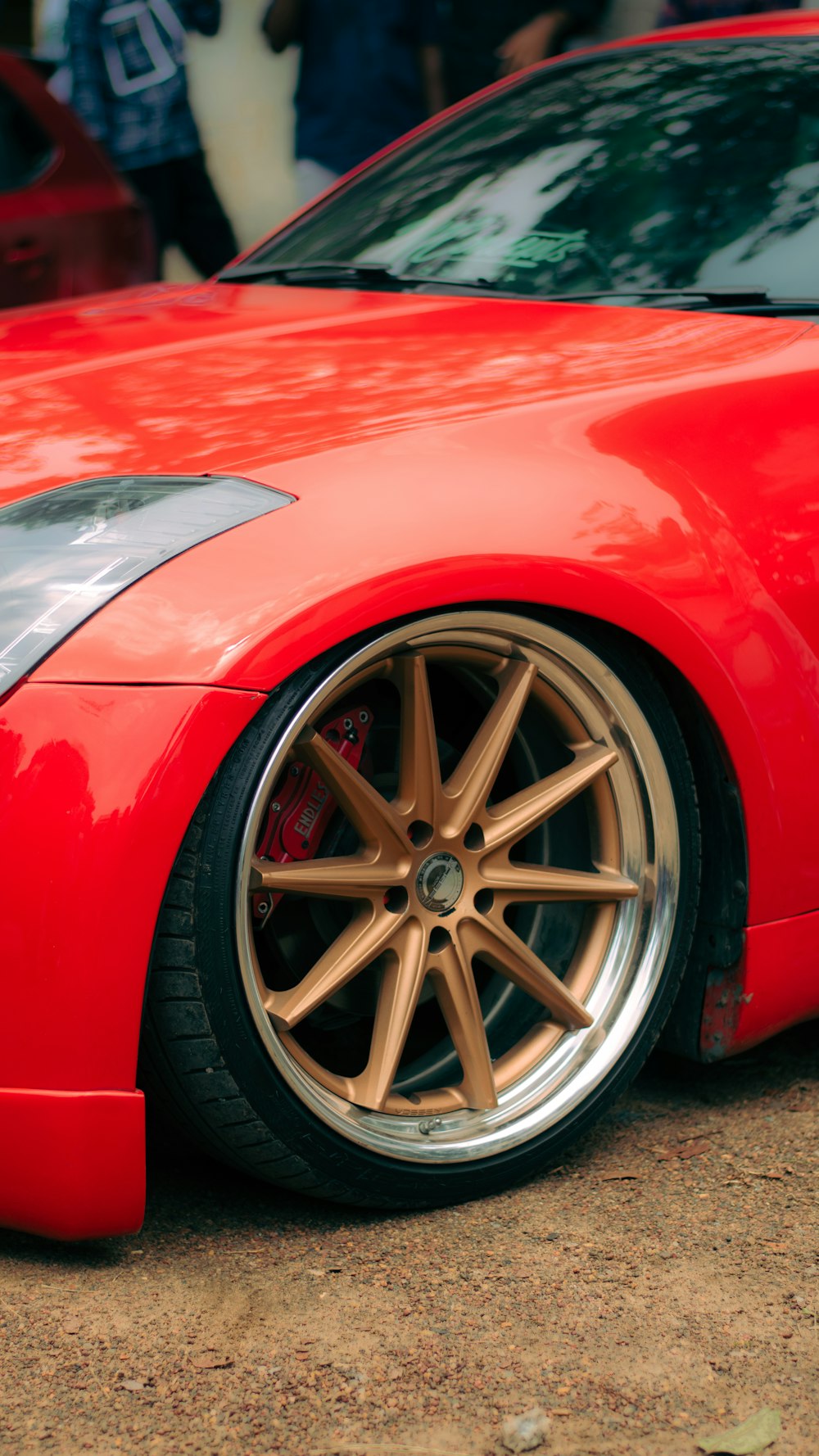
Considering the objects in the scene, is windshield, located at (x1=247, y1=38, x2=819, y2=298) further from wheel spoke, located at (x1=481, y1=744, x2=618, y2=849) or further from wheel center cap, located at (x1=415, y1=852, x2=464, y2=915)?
wheel center cap, located at (x1=415, y1=852, x2=464, y2=915)

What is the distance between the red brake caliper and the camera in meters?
2.05

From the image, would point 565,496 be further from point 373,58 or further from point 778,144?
point 373,58

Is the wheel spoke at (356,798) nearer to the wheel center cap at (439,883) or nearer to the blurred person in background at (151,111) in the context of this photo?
the wheel center cap at (439,883)

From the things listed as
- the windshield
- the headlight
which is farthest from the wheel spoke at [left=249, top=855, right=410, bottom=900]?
the windshield

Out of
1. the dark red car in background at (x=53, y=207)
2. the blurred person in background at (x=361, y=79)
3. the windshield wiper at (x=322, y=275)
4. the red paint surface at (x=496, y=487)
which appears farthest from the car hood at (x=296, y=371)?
the blurred person in background at (x=361, y=79)

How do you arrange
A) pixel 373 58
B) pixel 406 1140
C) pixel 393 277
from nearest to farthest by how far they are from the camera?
pixel 406 1140, pixel 393 277, pixel 373 58

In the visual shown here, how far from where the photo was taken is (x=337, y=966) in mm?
2051

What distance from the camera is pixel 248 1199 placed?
7.04ft

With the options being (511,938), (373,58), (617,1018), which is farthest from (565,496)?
(373,58)

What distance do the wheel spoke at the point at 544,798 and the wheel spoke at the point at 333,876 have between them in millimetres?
176

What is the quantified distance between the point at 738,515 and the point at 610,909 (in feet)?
1.98

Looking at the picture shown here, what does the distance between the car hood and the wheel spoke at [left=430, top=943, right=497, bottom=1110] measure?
71cm

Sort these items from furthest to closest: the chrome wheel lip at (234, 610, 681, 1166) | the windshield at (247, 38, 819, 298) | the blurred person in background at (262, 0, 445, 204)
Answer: the blurred person in background at (262, 0, 445, 204), the windshield at (247, 38, 819, 298), the chrome wheel lip at (234, 610, 681, 1166)

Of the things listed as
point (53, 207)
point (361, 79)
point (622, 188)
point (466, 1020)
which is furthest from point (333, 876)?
point (361, 79)
